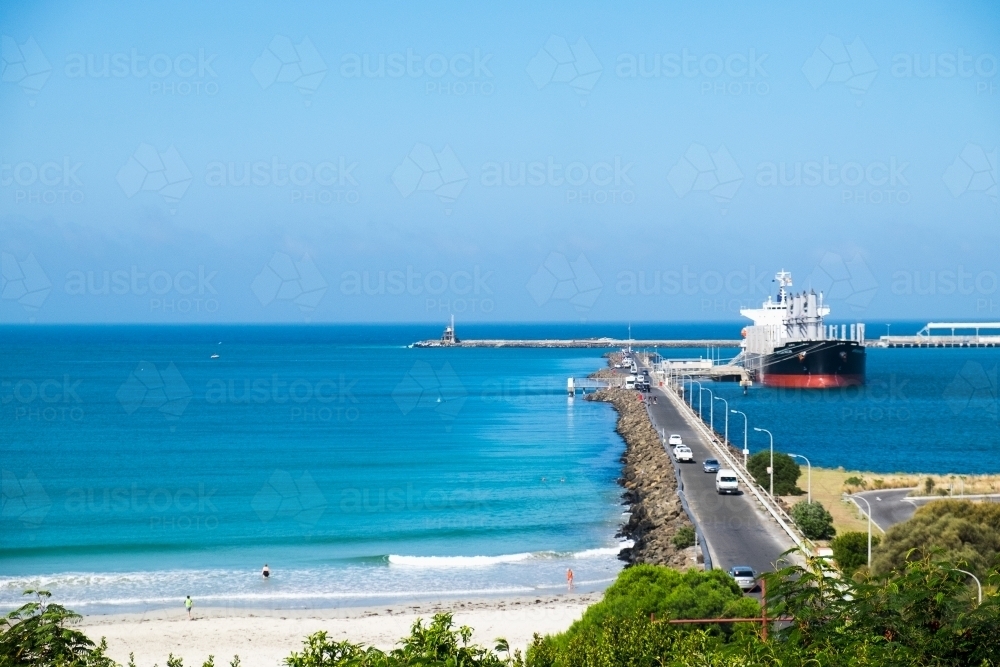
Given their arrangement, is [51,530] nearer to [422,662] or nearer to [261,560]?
[261,560]

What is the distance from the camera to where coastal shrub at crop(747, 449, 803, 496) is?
137ft

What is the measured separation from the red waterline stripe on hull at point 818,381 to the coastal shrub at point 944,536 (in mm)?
87078

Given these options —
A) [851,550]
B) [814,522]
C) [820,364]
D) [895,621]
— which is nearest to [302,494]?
[814,522]

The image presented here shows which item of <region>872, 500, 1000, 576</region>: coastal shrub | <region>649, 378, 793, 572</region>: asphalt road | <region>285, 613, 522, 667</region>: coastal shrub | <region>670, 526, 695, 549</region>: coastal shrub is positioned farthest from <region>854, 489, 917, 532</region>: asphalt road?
<region>285, 613, 522, 667</region>: coastal shrub

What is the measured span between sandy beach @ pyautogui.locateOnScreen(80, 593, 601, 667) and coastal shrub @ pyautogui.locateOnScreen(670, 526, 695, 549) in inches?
137

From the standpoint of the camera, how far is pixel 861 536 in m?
27.9

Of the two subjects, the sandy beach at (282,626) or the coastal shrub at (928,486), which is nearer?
the sandy beach at (282,626)

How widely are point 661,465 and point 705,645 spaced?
36.2 m

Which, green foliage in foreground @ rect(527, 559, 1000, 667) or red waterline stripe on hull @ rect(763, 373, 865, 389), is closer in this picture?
green foliage in foreground @ rect(527, 559, 1000, 667)

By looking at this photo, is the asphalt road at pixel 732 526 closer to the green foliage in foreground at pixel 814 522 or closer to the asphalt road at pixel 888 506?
the green foliage in foreground at pixel 814 522

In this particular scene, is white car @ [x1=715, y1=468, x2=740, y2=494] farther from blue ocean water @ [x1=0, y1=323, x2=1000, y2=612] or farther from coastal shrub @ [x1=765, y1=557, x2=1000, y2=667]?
coastal shrub @ [x1=765, y1=557, x2=1000, y2=667]

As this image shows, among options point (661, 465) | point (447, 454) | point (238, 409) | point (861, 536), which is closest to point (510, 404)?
point (238, 409)

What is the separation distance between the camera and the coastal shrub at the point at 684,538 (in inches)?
1217

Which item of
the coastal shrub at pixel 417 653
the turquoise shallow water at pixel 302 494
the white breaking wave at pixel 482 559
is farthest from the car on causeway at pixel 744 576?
the coastal shrub at pixel 417 653
